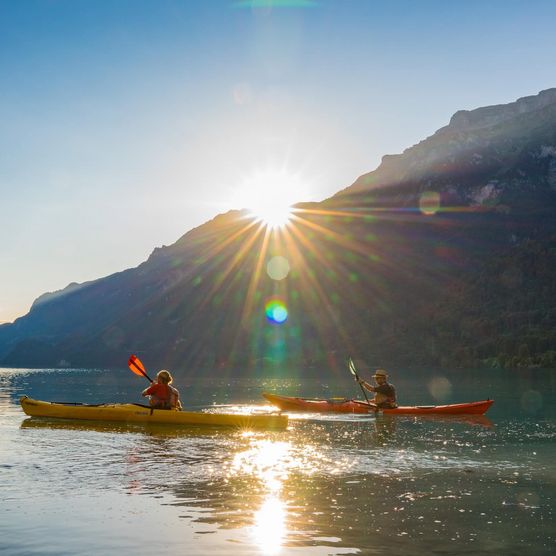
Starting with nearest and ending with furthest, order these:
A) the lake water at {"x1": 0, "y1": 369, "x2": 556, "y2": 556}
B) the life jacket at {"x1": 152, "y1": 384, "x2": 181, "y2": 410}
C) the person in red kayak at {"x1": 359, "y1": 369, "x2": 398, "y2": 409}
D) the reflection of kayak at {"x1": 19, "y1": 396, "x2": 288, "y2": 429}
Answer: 1. the lake water at {"x1": 0, "y1": 369, "x2": 556, "y2": 556}
2. the reflection of kayak at {"x1": 19, "y1": 396, "x2": 288, "y2": 429}
3. the life jacket at {"x1": 152, "y1": 384, "x2": 181, "y2": 410}
4. the person in red kayak at {"x1": 359, "y1": 369, "x2": 398, "y2": 409}

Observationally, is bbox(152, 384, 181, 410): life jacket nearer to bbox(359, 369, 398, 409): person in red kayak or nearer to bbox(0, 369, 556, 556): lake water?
bbox(0, 369, 556, 556): lake water

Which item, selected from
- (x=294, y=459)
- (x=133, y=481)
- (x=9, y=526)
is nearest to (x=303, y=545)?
(x=9, y=526)

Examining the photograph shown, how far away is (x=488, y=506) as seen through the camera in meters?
13.8

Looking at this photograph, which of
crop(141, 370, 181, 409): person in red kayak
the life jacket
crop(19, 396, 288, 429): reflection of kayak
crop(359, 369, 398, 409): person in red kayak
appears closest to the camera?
crop(19, 396, 288, 429): reflection of kayak

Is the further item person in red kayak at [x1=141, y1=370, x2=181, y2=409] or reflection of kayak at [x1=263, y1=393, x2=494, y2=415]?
reflection of kayak at [x1=263, y1=393, x2=494, y2=415]

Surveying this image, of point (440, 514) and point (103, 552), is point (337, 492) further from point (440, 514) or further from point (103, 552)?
point (103, 552)

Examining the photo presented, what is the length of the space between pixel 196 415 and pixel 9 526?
16479mm

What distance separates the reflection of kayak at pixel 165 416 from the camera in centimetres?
2845

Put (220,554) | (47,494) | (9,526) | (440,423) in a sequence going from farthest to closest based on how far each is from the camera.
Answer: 1. (440,423)
2. (47,494)
3. (9,526)
4. (220,554)

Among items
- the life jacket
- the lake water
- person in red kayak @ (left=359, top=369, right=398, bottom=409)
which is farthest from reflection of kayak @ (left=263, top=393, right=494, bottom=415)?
the life jacket

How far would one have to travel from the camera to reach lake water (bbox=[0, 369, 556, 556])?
1125cm

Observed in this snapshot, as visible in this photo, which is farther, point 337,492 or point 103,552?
point 337,492

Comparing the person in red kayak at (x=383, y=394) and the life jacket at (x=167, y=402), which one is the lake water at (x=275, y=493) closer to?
the life jacket at (x=167, y=402)

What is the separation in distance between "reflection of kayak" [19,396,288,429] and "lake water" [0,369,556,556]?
3.88ft
